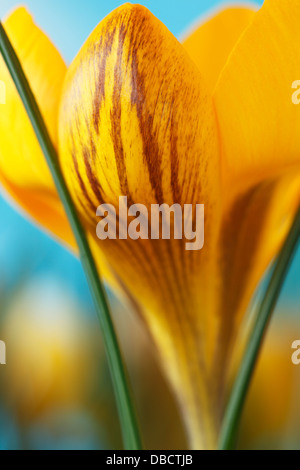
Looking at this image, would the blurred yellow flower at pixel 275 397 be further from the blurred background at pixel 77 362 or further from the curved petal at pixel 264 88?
the curved petal at pixel 264 88

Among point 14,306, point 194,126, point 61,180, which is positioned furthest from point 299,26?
point 14,306

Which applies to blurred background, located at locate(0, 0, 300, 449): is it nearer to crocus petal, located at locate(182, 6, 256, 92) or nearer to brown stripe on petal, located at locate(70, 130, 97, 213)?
brown stripe on petal, located at locate(70, 130, 97, 213)

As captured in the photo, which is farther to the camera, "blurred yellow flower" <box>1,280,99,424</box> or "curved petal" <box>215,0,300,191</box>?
"blurred yellow flower" <box>1,280,99,424</box>

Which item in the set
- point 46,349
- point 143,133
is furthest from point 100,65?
point 46,349

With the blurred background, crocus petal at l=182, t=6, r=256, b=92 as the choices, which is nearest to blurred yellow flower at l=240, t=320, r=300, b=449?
the blurred background

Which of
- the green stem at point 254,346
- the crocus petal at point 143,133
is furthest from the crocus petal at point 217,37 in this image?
the green stem at point 254,346
